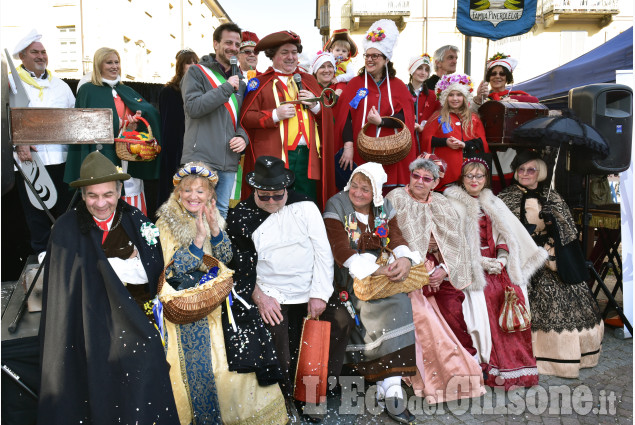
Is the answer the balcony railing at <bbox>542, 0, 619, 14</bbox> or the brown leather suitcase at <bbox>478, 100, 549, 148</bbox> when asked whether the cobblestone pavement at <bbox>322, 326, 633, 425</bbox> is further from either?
the balcony railing at <bbox>542, 0, 619, 14</bbox>

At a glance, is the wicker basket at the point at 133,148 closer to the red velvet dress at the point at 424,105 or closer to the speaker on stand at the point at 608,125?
the red velvet dress at the point at 424,105

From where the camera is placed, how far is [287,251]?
357cm

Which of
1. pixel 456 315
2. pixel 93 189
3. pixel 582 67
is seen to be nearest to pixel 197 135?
pixel 93 189

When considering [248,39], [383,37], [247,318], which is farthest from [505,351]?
[248,39]

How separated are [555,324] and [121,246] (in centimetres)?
350

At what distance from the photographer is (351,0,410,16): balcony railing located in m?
19.2

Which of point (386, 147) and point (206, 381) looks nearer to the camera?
point (206, 381)

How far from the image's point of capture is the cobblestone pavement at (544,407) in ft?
11.3

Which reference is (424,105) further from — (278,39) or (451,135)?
(278,39)

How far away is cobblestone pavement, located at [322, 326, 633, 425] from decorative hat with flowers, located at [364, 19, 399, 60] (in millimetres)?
3000

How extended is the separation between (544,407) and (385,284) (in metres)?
1.45

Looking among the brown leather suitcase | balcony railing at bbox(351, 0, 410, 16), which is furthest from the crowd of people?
balcony railing at bbox(351, 0, 410, 16)

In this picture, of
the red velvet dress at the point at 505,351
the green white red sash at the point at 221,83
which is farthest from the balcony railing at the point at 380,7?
the red velvet dress at the point at 505,351

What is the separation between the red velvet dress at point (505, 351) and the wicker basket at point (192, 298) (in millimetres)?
2259
